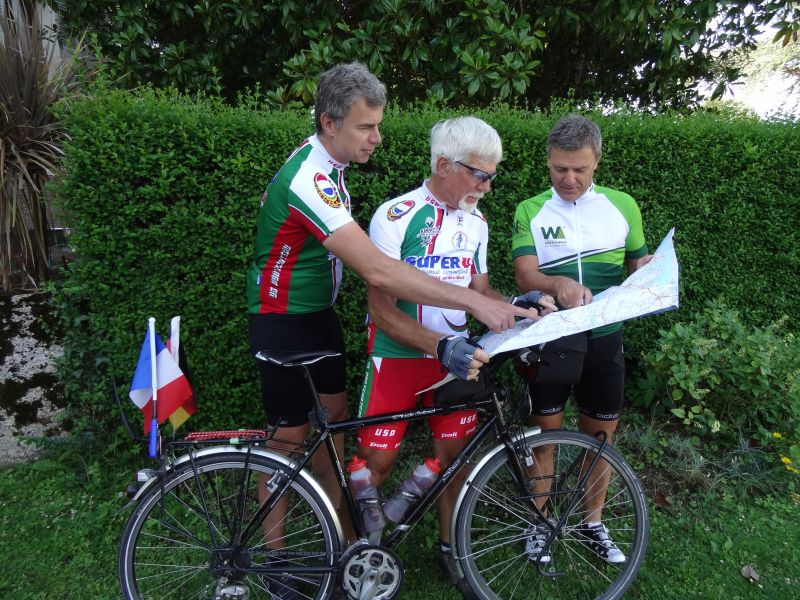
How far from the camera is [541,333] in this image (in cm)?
202

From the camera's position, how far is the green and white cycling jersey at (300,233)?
2094mm

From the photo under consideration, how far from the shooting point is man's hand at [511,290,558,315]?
2.19 m

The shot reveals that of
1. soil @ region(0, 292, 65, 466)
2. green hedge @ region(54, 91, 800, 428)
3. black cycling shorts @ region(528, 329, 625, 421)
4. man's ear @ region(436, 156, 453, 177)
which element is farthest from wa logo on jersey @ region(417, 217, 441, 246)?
soil @ region(0, 292, 65, 466)

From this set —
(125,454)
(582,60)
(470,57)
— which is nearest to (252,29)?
(470,57)

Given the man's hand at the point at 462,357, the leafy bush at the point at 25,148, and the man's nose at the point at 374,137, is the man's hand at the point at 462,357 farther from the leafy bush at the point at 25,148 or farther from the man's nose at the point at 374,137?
the leafy bush at the point at 25,148

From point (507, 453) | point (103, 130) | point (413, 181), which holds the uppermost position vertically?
point (103, 130)

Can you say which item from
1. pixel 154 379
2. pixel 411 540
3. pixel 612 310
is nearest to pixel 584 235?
pixel 612 310

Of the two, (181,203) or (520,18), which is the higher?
(520,18)

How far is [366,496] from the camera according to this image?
2.37m

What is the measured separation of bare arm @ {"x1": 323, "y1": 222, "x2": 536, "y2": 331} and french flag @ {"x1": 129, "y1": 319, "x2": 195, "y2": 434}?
3.02ft

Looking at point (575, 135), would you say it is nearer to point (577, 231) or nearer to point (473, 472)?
point (577, 231)

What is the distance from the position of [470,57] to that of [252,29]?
2476 millimetres

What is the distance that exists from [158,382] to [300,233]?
2.96 ft

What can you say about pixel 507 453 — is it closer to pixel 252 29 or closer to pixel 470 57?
pixel 470 57
